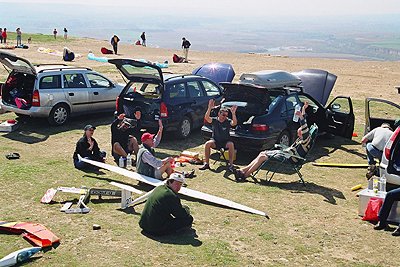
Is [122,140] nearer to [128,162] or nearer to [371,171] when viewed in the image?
[128,162]

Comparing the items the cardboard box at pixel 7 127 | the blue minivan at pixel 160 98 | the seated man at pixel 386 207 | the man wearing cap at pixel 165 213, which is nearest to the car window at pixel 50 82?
the cardboard box at pixel 7 127

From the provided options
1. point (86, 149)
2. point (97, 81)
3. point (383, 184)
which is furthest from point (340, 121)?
point (97, 81)

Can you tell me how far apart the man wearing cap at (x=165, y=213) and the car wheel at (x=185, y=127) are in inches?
231

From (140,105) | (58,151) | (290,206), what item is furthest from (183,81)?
(290,206)

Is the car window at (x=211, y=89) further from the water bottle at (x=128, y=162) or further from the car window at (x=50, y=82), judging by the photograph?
the water bottle at (x=128, y=162)

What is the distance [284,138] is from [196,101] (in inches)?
110

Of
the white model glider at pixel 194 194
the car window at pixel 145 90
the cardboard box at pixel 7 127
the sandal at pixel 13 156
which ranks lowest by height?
the cardboard box at pixel 7 127

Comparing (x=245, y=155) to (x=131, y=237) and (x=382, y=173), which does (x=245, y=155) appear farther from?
(x=131, y=237)

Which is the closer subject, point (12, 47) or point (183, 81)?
point (183, 81)

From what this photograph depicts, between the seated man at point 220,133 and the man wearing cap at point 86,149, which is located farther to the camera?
the seated man at point 220,133

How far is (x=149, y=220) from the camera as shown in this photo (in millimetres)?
7809

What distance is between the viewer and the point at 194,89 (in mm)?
14383

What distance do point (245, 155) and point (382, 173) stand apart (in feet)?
13.1

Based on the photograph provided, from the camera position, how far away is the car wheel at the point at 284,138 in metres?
12.4
